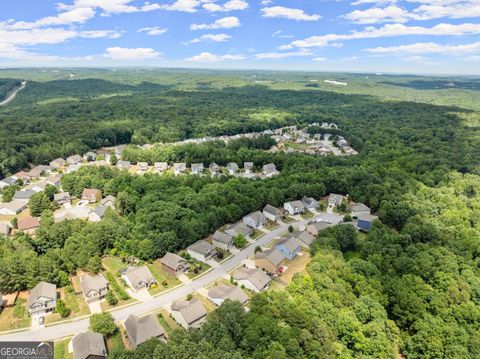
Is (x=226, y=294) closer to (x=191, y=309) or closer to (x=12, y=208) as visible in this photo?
(x=191, y=309)

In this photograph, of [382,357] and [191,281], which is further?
[191,281]

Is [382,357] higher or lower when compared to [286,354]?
lower

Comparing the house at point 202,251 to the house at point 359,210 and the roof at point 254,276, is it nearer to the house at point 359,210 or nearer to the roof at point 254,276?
the roof at point 254,276

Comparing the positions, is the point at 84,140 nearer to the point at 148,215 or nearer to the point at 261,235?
the point at 148,215

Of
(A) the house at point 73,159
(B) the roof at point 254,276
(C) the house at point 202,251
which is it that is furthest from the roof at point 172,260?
(A) the house at point 73,159

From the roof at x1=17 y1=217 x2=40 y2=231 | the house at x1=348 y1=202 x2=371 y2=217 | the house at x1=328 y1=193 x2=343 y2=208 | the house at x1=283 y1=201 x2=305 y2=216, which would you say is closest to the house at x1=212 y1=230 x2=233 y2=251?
the house at x1=283 y1=201 x2=305 y2=216

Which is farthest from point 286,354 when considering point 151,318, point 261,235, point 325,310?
point 261,235
